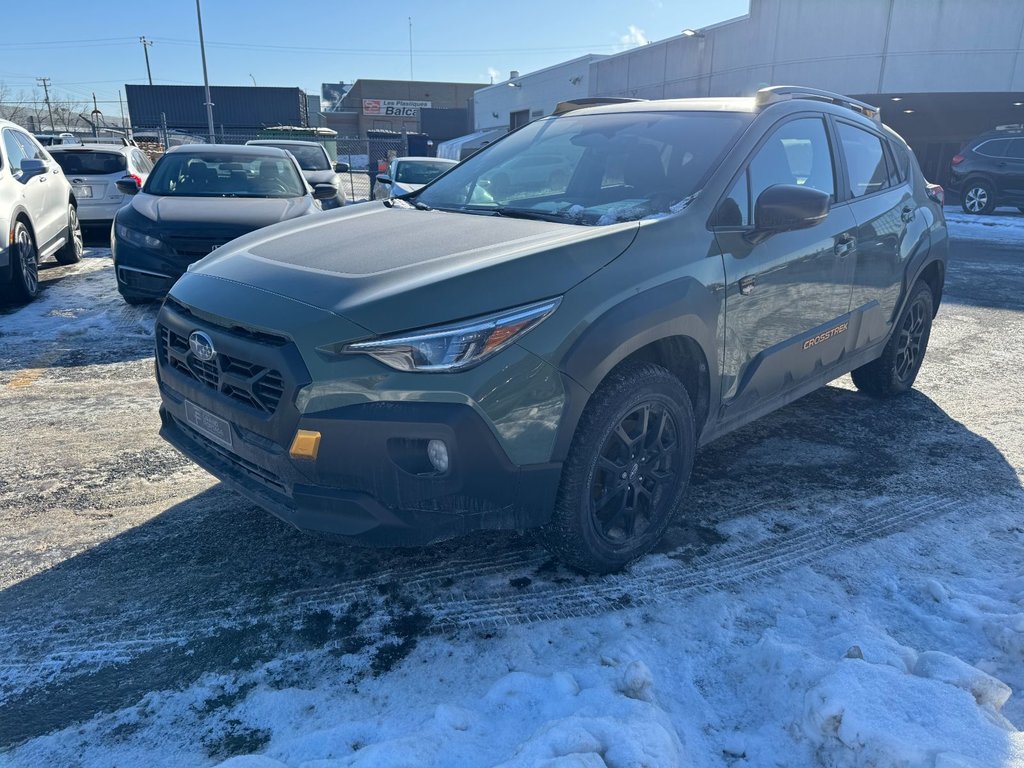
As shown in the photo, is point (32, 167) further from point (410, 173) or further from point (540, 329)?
point (540, 329)

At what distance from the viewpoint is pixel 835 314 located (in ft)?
12.3

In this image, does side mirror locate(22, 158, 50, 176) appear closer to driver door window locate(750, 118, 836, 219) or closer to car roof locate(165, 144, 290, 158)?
car roof locate(165, 144, 290, 158)

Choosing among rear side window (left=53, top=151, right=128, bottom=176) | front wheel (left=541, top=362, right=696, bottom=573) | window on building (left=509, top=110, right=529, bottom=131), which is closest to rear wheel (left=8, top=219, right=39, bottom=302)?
rear side window (left=53, top=151, right=128, bottom=176)

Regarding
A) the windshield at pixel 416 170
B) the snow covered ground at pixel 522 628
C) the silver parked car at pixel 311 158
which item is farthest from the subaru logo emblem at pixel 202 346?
the silver parked car at pixel 311 158

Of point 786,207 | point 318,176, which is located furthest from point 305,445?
point 318,176

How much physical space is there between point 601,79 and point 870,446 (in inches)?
1243

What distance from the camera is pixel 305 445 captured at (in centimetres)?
232

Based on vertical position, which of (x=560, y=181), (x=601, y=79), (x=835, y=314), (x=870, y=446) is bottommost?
(x=870, y=446)

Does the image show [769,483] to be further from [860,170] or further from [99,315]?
[99,315]

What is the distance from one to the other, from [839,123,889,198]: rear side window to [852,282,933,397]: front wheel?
0.82m

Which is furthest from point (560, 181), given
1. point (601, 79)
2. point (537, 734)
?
point (601, 79)

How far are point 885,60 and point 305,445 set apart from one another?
25.5m

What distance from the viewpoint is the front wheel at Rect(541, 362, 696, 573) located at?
2.57m

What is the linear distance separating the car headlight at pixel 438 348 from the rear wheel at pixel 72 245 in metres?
8.54
